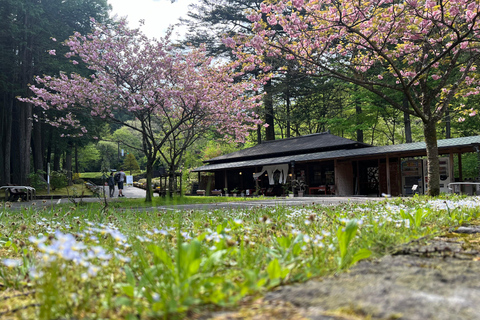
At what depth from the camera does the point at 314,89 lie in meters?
23.7

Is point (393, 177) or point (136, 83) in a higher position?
point (136, 83)

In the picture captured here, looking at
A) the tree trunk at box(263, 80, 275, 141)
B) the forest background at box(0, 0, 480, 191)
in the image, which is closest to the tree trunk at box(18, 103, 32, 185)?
the forest background at box(0, 0, 480, 191)

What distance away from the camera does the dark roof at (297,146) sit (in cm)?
1941

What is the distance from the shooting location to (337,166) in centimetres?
1762

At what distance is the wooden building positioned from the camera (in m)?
14.9

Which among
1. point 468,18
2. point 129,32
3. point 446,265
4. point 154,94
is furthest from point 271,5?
point 446,265

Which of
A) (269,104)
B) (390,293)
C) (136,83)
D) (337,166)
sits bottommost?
(390,293)

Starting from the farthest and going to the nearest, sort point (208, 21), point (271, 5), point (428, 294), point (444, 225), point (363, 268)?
point (208, 21) < point (271, 5) < point (444, 225) < point (363, 268) < point (428, 294)

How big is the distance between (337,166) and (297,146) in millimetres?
4583

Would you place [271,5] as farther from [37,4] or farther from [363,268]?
[37,4]

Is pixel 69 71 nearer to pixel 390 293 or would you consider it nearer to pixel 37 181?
pixel 37 181

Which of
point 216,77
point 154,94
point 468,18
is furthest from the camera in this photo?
point 216,77

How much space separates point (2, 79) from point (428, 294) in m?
23.5

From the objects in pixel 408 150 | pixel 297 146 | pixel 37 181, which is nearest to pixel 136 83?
pixel 408 150
